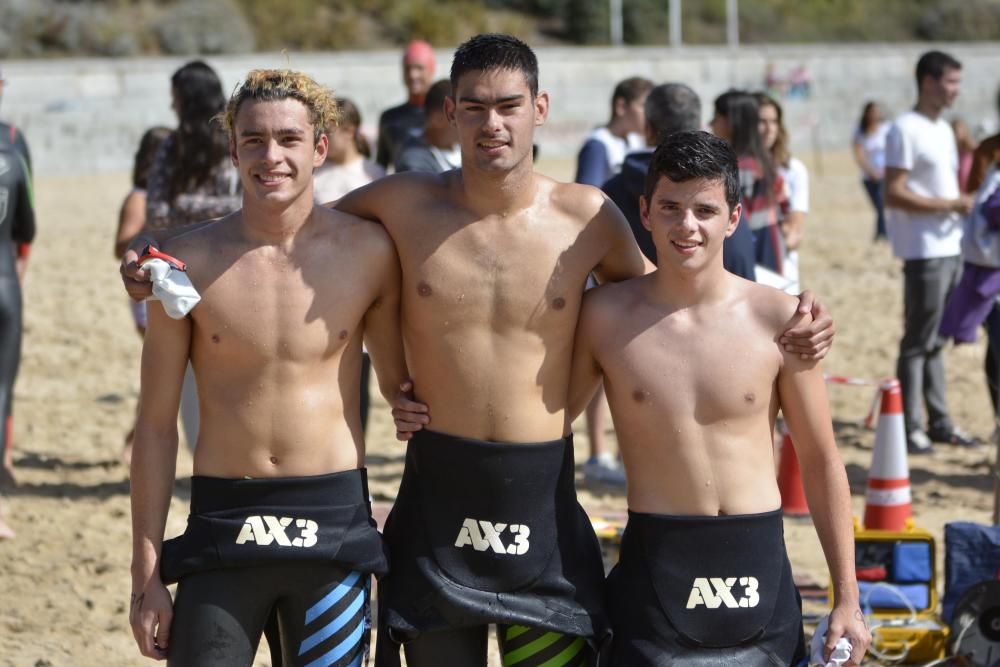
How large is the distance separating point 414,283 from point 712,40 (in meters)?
46.0

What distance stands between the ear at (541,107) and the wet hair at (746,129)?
2.99m

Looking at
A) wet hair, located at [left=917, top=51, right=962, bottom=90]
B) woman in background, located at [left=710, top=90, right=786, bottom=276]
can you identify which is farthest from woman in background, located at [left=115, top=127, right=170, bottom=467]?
wet hair, located at [left=917, top=51, right=962, bottom=90]

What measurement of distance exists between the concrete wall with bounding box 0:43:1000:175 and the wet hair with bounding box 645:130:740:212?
55.8ft

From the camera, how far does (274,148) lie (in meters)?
3.23

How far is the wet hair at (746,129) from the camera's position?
632 centimetres

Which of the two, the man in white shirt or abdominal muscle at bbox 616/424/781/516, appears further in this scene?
the man in white shirt

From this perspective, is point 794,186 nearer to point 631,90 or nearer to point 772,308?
point 631,90

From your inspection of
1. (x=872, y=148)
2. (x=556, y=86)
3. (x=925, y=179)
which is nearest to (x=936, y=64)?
(x=925, y=179)

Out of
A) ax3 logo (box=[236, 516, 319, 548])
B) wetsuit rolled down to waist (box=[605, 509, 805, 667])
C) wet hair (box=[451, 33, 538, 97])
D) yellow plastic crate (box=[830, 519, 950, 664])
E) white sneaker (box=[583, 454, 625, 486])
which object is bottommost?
white sneaker (box=[583, 454, 625, 486])

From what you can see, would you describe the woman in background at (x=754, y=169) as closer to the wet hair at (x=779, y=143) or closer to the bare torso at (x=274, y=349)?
the wet hair at (x=779, y=143)

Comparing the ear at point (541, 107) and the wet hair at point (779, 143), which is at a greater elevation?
the ear at point (541, 107)

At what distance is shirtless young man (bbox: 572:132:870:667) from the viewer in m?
3.24

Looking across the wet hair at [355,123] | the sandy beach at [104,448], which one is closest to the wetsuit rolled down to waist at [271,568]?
the sandy beach at [104,448]

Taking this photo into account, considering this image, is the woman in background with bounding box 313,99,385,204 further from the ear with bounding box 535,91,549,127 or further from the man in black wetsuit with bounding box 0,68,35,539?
the ear with bounding box 535,91,549,127
